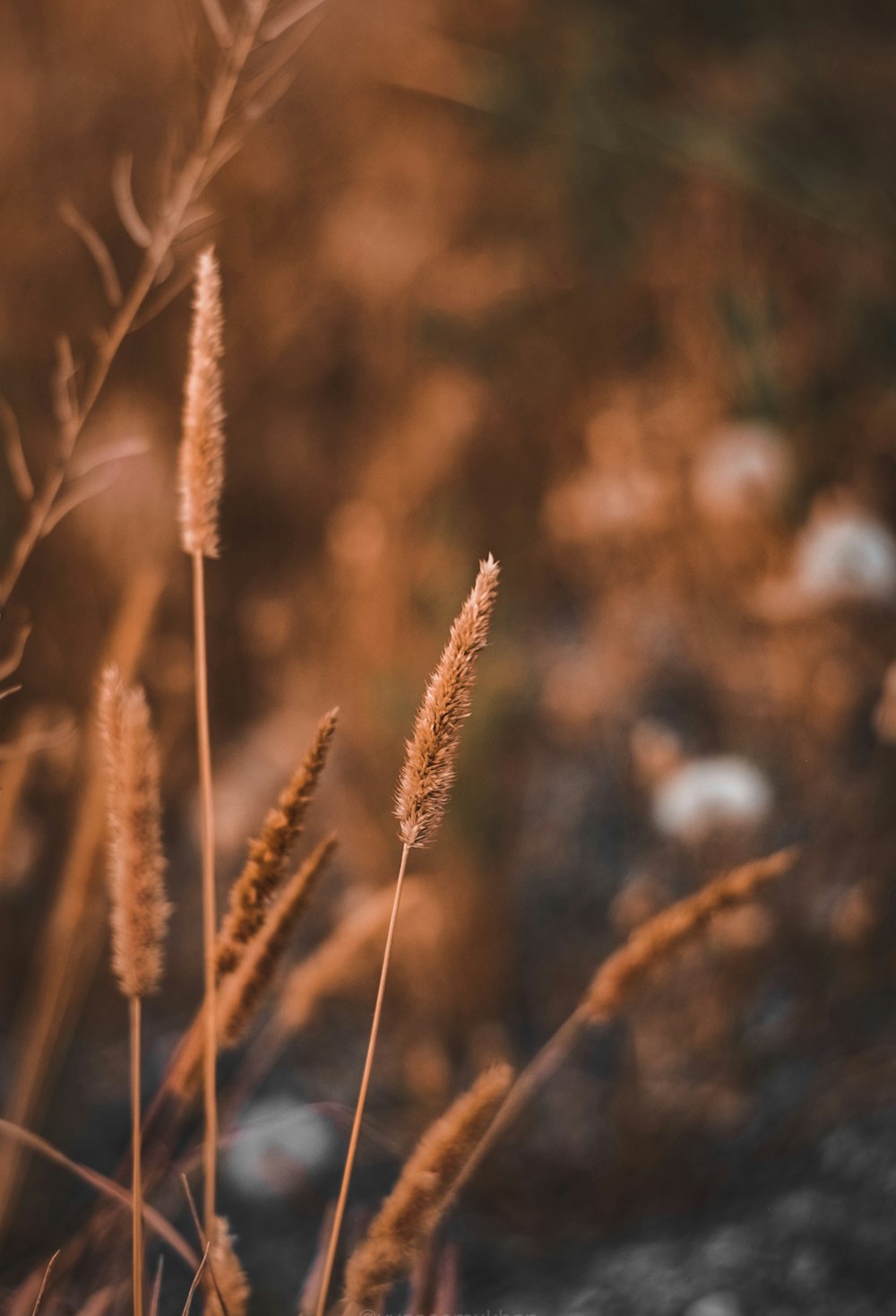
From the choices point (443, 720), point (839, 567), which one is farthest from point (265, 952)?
point (839, 567)

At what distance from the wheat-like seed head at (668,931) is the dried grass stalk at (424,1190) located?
0.22 feet

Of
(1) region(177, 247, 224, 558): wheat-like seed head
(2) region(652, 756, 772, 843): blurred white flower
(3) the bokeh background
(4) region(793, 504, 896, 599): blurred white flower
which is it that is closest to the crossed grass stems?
(1) region(177, 247, 224, 558): wheat-like seed head

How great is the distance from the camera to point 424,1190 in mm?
365

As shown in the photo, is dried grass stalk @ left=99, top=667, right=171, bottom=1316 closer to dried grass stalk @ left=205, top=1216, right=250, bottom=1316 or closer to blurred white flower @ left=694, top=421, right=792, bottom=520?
dried grass stalk @ left=205, top=1216, right=250, bottom=1316

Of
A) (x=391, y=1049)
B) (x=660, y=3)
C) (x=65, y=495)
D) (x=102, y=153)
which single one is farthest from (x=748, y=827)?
(x=102, y=153)

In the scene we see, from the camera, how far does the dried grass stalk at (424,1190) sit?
36cm

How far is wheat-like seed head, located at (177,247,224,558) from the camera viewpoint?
34cm

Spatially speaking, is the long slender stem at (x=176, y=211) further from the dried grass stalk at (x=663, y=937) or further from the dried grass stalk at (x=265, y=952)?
the dried grass stalk at (x=663, y=937)

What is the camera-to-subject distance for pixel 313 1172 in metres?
0.81

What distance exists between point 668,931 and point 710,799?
1.45ft

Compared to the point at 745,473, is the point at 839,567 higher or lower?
lower

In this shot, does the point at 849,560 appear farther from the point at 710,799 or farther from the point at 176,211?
the point at 176,211

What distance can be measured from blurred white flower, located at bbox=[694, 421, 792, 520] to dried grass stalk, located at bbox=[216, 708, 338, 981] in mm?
748

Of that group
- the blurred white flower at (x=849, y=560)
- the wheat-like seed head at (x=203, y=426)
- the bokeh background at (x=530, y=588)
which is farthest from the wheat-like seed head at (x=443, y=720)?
the blurred white flower at (x=849, y=560)
